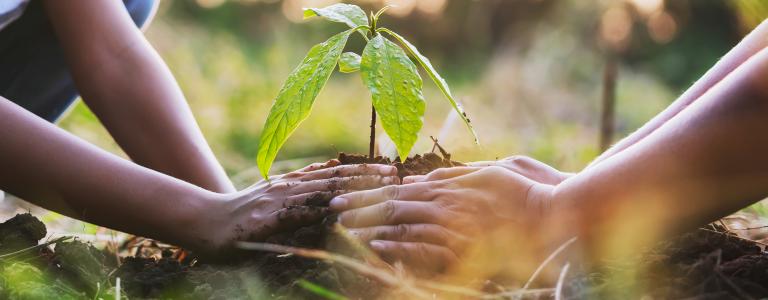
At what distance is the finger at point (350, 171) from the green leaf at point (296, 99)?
0.12 meters

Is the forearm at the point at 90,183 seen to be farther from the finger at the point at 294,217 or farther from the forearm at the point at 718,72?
the forearm at the point at 718,72

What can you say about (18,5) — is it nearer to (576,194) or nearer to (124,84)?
(124,84)

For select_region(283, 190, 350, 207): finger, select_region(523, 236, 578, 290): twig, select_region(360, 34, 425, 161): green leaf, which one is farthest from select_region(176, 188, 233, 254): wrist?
select_region(523, 236, 578, 290): twig

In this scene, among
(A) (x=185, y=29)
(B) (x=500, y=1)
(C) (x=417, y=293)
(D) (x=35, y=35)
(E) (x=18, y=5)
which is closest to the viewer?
(C) (x=417, y=293)

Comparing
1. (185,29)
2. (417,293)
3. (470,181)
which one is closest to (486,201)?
(470,181)

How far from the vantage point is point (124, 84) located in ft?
5.23

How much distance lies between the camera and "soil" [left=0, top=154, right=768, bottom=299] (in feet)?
3.11

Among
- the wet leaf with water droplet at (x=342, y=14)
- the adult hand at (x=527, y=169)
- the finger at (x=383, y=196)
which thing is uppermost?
the wet leaf with water droplet at (x=342, y=14)

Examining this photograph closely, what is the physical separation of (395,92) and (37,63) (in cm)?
115

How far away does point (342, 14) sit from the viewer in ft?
3.74

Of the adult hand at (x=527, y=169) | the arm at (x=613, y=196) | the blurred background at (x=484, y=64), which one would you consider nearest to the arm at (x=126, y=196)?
the arm at (x=613, y=196)

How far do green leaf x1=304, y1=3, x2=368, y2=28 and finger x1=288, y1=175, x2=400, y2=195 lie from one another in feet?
0.87

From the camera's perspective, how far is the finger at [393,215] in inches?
44.0

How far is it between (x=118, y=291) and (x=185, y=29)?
7.55m
